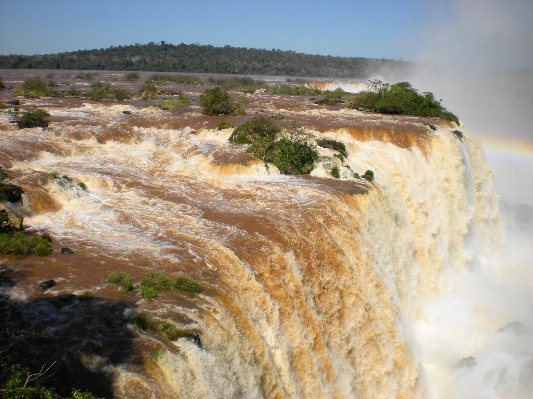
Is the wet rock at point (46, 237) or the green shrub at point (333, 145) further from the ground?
the green shrub at point (333, 145)

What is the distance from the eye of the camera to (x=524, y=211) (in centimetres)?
3050

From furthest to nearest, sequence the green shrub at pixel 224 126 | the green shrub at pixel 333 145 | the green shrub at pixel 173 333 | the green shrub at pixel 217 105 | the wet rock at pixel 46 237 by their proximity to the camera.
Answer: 1. the green shrub at pixel 217 105
2. the green shrub at pixel 224 126
3. the green shrub at pixel 333 145
4. the wet rock at pixel 46 237
5. the green shrub at pixel 173 333

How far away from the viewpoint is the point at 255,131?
782 inches

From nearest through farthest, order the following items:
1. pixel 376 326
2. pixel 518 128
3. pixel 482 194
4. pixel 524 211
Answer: pixel 376 326 → pixel 482 194 → pixel 524 211 → pixel 518 128

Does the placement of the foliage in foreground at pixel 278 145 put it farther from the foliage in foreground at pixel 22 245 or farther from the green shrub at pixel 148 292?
the green shrub at pixel 148 292

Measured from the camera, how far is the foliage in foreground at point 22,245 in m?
9.70

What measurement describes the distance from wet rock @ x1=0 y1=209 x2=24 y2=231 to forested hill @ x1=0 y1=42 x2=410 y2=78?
69.1 meters

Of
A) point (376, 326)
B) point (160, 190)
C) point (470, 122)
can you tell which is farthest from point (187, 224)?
point (470, 122)

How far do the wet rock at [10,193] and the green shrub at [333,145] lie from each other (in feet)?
34.8

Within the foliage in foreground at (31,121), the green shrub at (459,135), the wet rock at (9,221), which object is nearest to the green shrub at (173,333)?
the wet rock at (9,221)

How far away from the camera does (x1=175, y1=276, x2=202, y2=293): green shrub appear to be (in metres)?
8.35

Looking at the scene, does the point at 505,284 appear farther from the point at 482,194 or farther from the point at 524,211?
the point at 524,211

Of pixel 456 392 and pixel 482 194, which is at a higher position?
pixel 482 194

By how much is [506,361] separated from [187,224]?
32.2ft
